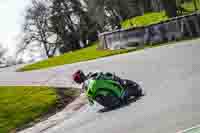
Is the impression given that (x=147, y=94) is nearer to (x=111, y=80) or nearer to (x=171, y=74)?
(x=111, y=80)

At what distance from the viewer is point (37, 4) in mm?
97562

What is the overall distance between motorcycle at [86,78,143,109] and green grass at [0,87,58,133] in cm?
479

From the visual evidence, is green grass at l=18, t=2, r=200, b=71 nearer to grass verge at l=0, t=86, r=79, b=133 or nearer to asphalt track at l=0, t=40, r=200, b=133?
grass verge at l=0, t=86, r=79, b=133

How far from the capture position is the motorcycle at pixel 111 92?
16484 millimetres

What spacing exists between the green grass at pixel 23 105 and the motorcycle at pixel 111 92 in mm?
4790

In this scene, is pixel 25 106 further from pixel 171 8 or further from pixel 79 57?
pixel 171 8

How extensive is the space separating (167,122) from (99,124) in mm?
3378

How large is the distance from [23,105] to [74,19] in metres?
66.7

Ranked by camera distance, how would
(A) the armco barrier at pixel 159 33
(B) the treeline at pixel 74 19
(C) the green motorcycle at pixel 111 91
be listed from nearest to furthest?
(C) the green motorcycle at pixel 111 91
(A) the armco barrier at pixel 159 33
(B) the treeline at pixel 74 19

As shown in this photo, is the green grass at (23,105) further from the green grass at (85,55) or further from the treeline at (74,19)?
the treeline at (74,19)

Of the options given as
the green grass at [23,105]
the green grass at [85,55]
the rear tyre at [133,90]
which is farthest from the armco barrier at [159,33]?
the rear tyre at [133,90]

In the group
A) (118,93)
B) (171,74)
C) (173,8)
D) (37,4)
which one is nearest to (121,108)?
(118,93)

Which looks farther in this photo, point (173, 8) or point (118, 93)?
point (173, 8)

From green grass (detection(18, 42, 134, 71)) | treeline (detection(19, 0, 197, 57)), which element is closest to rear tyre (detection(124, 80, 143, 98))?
green grass (detection(18, 42, 134, 71))
